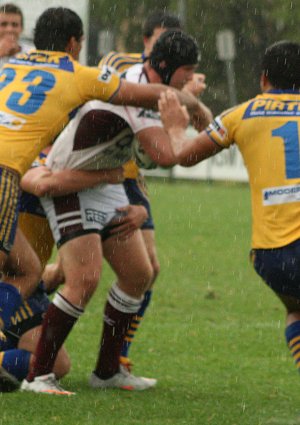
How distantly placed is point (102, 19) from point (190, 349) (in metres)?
38.3

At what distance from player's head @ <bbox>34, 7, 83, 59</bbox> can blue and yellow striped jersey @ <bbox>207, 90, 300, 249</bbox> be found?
43.1 inches

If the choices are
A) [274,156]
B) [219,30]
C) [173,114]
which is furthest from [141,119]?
[219,30]

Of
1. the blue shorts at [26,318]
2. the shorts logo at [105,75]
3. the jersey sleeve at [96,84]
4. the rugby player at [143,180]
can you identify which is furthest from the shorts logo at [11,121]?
the blue shorts at [26,318]

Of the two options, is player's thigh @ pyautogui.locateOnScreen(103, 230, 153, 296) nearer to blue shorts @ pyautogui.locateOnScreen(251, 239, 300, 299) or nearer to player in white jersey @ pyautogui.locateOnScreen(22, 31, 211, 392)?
player in white jersey @ pyautogui.locateOnScreen(22, 31, 211, 392)

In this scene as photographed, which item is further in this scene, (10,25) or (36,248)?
(10,25)

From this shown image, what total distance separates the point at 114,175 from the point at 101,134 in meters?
0.29

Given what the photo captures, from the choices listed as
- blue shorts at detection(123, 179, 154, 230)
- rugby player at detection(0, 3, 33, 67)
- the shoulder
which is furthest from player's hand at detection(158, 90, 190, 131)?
rugby player at detection(0, 3, 33, 67)

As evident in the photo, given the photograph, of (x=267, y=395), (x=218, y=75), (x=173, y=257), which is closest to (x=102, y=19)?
(x=218, y=75)

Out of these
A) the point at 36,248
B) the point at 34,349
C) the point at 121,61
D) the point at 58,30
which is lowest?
the point at 34,349

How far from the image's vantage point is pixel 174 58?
6.70 meters

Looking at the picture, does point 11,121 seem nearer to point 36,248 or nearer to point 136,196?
point 36,248

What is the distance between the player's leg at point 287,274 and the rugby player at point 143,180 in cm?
147

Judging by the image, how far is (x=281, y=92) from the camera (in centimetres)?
602

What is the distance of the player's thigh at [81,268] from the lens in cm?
676
